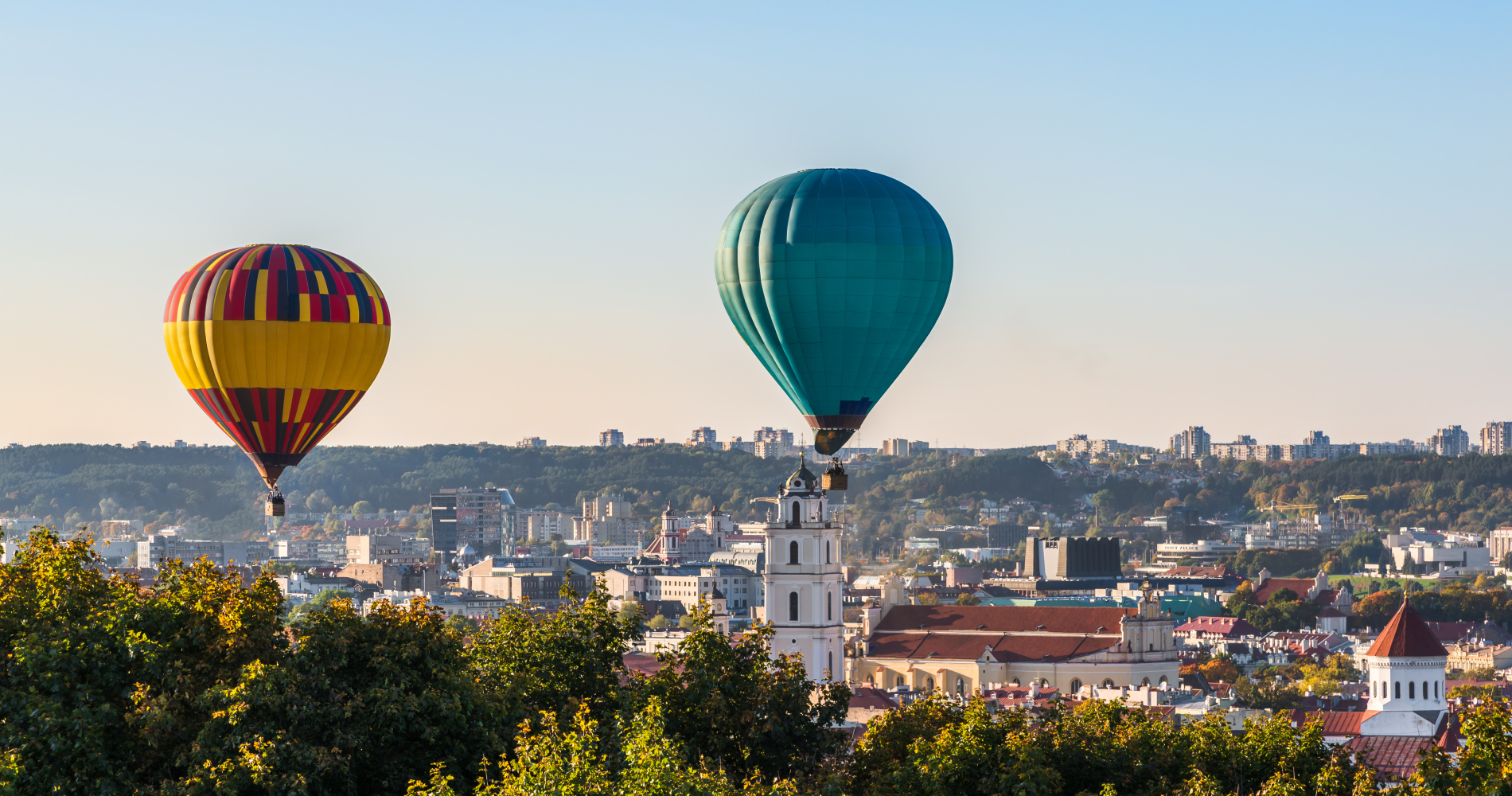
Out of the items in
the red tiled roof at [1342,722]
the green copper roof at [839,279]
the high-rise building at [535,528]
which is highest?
the green copper roof at [839,279]

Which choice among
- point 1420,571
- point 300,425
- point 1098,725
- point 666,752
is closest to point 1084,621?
point 300,425

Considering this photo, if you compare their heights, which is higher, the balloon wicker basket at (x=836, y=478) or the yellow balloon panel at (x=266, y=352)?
the yellow balloon panel at (x=266, y=352)

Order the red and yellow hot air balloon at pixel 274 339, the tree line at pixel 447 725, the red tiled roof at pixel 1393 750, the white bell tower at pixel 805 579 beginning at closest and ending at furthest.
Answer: the tree line at pixel 447 725 → the red and yellow hot air balloon at pixel 274 339 → the red tiled roof at pixel 1393 750 → the white bell tower at pixel 805 579

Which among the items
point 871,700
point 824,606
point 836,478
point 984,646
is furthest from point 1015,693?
point 836,478

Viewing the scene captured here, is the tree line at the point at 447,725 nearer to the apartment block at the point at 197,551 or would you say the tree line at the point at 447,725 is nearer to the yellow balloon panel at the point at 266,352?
the yellow balloon panel at the point at 266,352

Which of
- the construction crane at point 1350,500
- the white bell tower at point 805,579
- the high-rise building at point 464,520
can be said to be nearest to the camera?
the white bell tower at point 805,579

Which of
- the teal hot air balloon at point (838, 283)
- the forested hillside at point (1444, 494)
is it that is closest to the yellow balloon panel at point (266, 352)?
the teal hot air balloon at point (838, 283)
